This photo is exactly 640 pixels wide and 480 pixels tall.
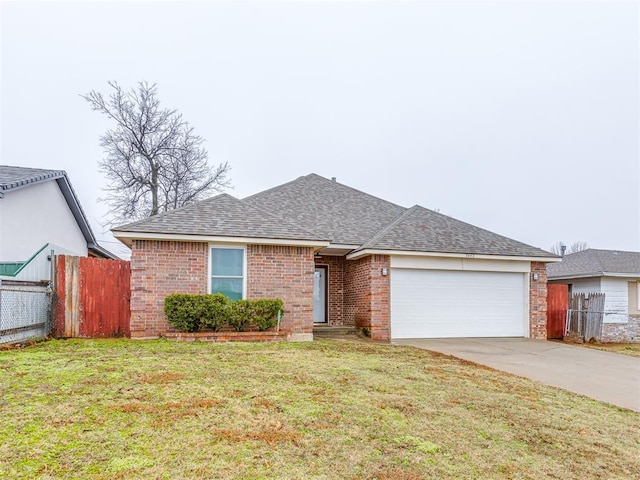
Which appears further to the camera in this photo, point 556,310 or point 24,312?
point 556,310

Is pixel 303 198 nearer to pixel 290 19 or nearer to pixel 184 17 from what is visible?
pixel 290 19

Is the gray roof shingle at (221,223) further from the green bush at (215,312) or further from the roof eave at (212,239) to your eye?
the green bush at (215,312)

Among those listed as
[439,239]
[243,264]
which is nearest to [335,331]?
[243,264]

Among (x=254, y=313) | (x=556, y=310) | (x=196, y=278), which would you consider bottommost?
(x=556, y=310)

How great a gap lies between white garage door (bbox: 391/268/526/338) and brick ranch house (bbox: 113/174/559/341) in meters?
0.03

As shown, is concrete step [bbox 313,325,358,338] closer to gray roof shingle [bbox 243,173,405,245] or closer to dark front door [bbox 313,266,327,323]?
dark front door [bbox 313,266,327,323]

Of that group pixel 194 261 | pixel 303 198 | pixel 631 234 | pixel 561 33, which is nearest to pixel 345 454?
pixel 194 261

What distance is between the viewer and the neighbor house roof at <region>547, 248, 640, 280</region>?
17797 mm

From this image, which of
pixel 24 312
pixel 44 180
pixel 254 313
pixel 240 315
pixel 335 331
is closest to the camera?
pixel 24 312

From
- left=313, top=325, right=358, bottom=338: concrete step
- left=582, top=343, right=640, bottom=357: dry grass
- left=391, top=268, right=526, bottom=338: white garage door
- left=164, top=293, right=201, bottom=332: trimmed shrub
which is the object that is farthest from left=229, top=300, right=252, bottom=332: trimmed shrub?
left=582, top=343, right=640, bottom=357: dry grass

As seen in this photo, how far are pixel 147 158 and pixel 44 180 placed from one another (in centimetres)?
1263

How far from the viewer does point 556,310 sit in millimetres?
15297

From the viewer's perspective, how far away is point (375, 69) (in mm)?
17453

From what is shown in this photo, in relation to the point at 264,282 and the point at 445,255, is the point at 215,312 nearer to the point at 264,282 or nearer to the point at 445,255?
the point at 264,282
